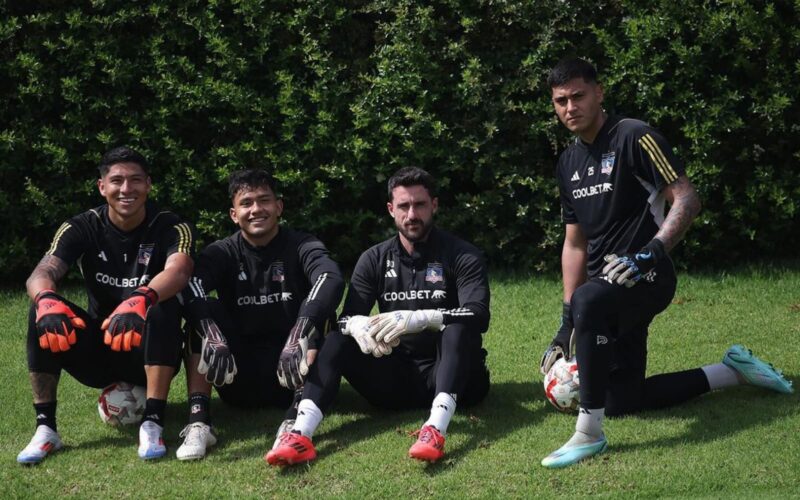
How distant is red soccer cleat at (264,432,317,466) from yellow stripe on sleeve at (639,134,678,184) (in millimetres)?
2438

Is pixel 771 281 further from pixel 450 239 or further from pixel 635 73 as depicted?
pixel 450 239

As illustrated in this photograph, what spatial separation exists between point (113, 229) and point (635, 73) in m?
4.61

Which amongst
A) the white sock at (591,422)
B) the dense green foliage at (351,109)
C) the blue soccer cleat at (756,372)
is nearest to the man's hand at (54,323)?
the white sock at (591,422)

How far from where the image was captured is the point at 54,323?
5.94 meters

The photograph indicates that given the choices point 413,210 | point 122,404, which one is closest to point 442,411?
→ point 413,210

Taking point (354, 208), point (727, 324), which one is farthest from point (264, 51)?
point (727, 324)

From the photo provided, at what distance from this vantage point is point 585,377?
5.82 meters

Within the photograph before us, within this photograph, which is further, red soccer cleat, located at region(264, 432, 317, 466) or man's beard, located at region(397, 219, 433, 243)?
man's beard, located at region(397, 219, 433, 243)

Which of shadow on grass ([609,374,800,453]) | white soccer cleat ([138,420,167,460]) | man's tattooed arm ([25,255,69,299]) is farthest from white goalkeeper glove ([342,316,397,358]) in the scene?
man's tattooed arm ([25,255,69,299])

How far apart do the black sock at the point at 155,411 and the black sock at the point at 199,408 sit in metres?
0.16

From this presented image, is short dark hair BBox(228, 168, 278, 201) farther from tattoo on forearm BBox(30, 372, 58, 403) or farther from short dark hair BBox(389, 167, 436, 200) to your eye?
tattoo on forearm BBox(30, 372, 58, 403)

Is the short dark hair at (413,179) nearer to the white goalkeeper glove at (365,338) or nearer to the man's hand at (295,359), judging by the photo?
the white goalkeeper glove at (365,338)

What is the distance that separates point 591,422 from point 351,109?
455 cm

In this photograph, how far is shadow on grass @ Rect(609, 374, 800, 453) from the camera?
594 centimetres
